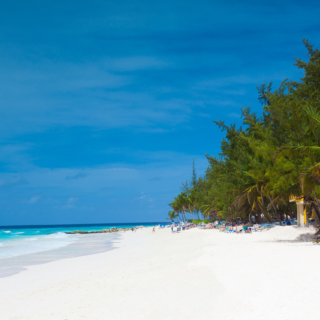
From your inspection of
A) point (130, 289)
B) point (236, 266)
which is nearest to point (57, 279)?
point (130, 289)

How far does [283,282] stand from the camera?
26.0ft

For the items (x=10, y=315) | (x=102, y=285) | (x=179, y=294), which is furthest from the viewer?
(x=102, y=285)

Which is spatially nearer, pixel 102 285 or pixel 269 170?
pixel 102 285

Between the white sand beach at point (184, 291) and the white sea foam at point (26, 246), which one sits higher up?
the white sand beach at point (184, 291)

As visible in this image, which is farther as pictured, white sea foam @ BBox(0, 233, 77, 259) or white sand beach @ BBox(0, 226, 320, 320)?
white sea foam @ BBox(0, 233, 77, 259)

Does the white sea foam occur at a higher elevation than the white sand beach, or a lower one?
lower

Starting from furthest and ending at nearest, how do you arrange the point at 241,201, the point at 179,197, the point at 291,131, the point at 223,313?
the point at 179,197 < the point at 241,201 < the point at 291,131 < the point at 223,313

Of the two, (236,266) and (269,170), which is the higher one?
(269,170)

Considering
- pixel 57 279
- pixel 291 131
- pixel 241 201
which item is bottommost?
pixel 57 279

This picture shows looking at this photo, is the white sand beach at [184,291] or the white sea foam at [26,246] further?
the white sea foam at [26,246]

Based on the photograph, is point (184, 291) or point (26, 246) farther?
point (26, 246)

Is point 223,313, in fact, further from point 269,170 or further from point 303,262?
point 269,170

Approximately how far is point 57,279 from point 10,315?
4451 millimetres

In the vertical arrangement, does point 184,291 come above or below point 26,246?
above
